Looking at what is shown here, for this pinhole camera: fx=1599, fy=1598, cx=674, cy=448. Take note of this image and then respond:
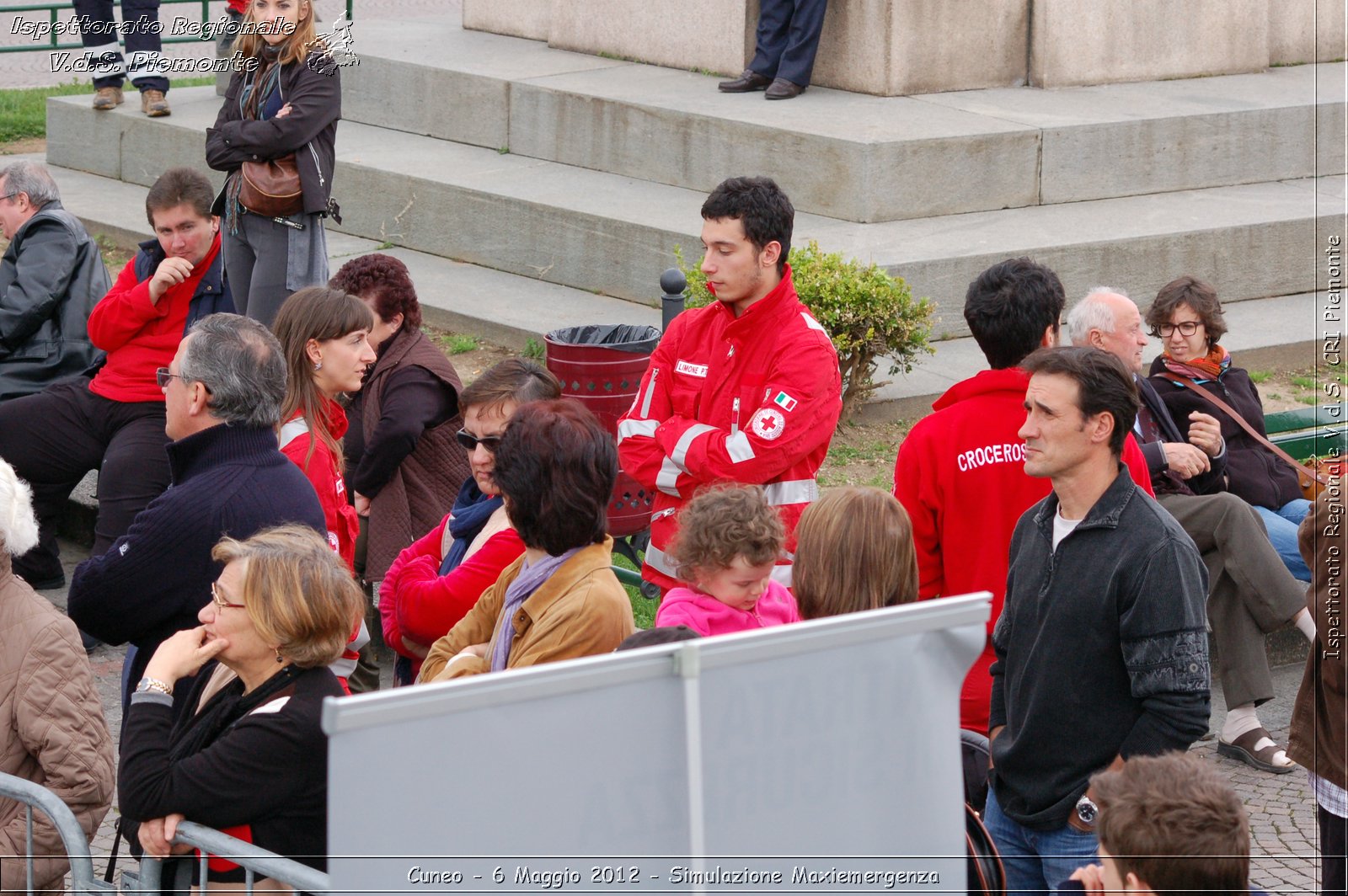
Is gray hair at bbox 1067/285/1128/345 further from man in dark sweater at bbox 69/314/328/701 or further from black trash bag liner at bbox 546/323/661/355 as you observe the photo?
man in dark sweater at bbox 69/314/328/701

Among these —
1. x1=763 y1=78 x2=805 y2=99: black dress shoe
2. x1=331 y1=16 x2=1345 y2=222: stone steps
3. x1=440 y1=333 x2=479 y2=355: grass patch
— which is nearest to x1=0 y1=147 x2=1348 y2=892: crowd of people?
x1=440 y1=333 x2=479 y2=355: grass patch

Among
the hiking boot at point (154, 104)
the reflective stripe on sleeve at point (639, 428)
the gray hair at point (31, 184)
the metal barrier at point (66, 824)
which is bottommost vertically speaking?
the metal barrier at point (66, 824)

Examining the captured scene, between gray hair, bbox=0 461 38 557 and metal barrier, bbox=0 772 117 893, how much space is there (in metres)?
0.76

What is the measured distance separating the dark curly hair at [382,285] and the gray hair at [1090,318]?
7.99 feet

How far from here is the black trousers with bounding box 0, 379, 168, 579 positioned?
6.56 m

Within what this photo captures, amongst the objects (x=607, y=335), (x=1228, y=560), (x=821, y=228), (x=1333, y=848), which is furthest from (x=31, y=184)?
(x=1333, y=848)

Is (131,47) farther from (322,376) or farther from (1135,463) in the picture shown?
(1135,463)

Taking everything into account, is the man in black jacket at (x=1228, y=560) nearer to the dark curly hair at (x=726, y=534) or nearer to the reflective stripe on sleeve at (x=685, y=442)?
the reflective stripe on sleeve at (x=685, y=442)

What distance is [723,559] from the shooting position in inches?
146

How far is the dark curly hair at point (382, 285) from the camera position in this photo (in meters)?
5.95

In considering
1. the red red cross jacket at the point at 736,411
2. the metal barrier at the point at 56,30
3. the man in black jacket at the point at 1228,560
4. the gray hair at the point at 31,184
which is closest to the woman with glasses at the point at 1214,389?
the man in black jacket at the point at 1228,560

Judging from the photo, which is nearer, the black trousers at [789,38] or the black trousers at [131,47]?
the black trousers at [789,38]

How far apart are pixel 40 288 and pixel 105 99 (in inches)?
269

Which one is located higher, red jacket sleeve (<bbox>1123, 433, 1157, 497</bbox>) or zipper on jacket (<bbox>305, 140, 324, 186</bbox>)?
zipper on jacket (<bbox>305, 140, 324, 186</bbox>)
